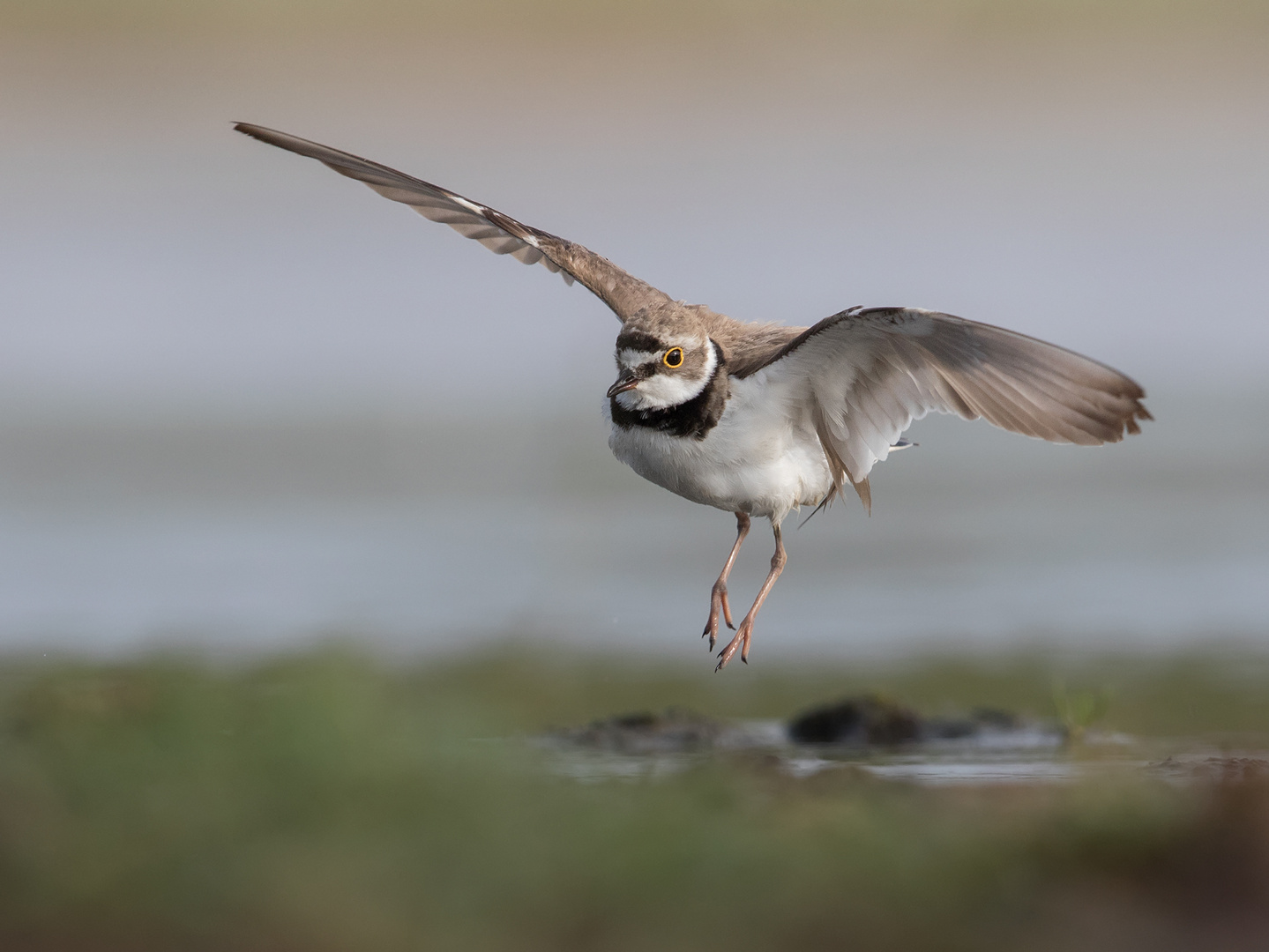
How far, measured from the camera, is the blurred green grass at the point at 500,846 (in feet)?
11.1

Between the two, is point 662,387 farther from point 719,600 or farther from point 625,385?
point 719,600

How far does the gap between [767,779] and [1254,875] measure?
178 centimetres

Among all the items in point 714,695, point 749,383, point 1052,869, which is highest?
point 749,383

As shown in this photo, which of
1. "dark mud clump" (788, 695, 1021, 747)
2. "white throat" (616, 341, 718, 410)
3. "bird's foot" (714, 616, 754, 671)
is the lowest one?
"dark mud clump" (788, 695, 1021, 747)

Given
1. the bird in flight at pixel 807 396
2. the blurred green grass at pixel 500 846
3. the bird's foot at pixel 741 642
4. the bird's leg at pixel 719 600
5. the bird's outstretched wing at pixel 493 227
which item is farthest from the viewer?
the bird's outstretched wing at pixel 493 227

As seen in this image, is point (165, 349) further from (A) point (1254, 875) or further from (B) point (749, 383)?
(A) point (1254, 875)

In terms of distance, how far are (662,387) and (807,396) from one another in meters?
0.68

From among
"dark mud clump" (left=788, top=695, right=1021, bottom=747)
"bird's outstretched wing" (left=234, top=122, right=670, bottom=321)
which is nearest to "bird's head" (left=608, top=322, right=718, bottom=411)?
"bird's outstretched wing" (left=234, top=122, right=670, bottom=321)

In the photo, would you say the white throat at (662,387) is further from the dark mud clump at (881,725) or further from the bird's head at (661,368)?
the dark mud clump at (881,725)

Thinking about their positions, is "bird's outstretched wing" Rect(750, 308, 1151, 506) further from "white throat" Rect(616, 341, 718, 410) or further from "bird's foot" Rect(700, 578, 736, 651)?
"bird's foot" Rect(700, 578, 736, 651)

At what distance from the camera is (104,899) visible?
3.46 meters

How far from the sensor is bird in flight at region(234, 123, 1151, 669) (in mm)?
6125

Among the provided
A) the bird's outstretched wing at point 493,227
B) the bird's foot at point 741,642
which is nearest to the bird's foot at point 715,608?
the bird's foot at point 741,642

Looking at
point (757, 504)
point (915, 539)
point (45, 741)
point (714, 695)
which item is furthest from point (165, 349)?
point (45, 741)
